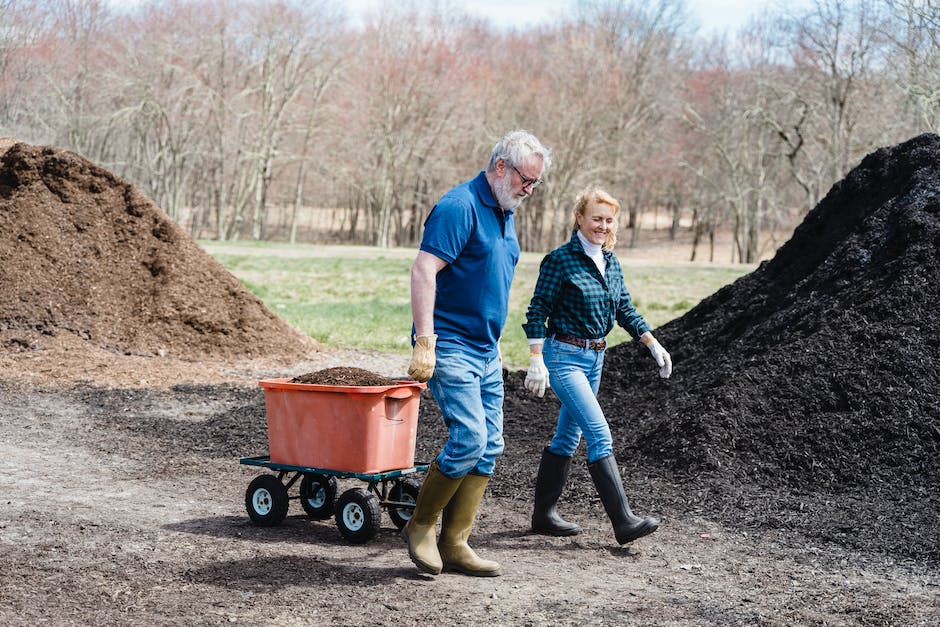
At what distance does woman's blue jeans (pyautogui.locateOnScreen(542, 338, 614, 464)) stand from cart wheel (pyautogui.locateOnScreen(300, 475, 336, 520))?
133 cm

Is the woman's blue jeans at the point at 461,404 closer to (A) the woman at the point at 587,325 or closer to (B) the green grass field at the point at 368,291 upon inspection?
(A) the woman at the point at 587,325

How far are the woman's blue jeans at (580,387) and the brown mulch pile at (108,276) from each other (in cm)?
744

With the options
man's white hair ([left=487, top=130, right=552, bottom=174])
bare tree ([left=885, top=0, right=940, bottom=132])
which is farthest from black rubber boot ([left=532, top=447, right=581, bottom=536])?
bare tree ([left=885, top=0, right=940, bottom=132])

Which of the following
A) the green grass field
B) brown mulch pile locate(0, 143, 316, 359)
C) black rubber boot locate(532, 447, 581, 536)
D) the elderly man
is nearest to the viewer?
the elderly man

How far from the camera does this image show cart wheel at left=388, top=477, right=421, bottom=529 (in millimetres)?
5305

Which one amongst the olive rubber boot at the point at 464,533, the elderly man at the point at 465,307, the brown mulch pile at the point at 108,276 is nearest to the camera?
the elderly man at the point at 465,307

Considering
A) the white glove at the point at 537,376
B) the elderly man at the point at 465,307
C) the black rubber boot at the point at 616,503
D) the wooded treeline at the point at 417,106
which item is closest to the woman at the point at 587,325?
the black rubber boot at the point at 616,503

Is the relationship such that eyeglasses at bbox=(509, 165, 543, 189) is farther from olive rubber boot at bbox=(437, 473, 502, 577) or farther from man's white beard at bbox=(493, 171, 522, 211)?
olive rubber boot at bbox=(437, 473, 502, 577)

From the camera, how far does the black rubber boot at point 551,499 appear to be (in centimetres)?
542

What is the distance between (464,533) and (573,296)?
1.33 metres


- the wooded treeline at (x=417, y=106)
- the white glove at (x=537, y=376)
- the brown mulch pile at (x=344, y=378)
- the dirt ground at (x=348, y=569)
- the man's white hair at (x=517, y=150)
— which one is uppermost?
the wooded treeline at (x=417, y=106)

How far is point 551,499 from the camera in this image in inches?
214

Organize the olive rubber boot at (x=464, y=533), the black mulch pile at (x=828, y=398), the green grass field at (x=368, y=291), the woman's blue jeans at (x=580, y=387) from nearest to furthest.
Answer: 1. the olive rubber boot at (x=464, y=533)
2. the woman's blue jeans at (x=580, y=387)
3. the black mulch pile at (x=828, y=398)
4. the green grass field at (x=368, y=291)

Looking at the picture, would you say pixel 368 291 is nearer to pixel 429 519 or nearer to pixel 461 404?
pixel 429 519
